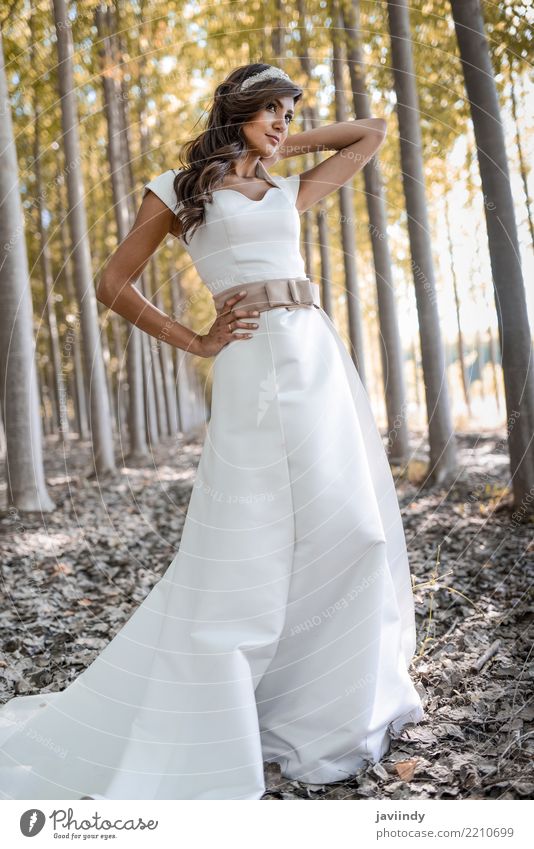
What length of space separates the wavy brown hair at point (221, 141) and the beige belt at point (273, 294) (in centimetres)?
33

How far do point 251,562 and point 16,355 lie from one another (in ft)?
18.1

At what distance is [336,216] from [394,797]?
48.9 feet

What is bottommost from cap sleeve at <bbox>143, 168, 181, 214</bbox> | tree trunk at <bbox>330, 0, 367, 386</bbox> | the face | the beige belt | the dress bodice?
the beige belt

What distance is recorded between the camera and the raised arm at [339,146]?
10.4ft

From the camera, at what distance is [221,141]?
2.95 m

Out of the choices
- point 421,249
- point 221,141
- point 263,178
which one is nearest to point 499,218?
point 421,249

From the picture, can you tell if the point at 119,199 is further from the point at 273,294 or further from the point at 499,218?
the point at 273,294

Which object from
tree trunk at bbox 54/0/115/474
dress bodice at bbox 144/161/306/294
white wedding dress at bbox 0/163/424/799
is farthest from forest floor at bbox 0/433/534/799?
dress bodice at bbox 144/161/306/294

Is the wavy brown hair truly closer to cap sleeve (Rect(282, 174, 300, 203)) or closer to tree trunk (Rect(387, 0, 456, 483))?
cap sleeve (Rect(282, 174, 300, 203))

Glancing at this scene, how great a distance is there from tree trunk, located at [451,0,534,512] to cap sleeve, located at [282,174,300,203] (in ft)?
10.1

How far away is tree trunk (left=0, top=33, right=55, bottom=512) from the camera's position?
24.1 ft

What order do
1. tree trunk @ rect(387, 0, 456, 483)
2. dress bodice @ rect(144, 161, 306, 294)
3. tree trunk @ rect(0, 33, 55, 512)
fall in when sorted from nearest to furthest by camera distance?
dress bodice @ rect(144, 161, 306, 294), tree trunk @ rect(0, 33, 55, 512), tree trunk @ rect(387, 0, 456, 483)

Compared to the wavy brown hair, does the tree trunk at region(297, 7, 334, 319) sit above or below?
above
